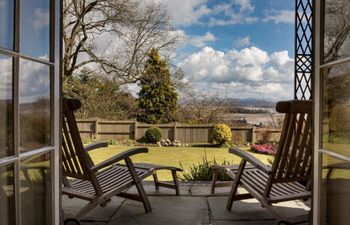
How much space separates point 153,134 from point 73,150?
7.40 m

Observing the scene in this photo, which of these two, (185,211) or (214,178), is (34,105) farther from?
(214,178)

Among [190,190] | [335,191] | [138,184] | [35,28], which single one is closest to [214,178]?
[190,190]

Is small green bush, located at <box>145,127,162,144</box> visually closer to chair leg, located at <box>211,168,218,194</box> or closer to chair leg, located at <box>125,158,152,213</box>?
chair leg, located at <box>211,168,218,194</box>

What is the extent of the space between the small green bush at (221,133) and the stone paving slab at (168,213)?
20.5 ft

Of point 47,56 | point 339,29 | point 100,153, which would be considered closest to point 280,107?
point 339,29

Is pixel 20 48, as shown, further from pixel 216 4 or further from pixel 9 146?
pixel 216 4

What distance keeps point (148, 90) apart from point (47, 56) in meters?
8.94

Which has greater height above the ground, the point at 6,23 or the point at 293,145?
the point at 6,23

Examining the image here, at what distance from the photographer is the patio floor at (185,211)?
9.83 feet

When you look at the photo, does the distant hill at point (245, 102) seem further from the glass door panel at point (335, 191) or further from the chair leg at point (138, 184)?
the glass door panel at point (335, 191)

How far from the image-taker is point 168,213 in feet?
10.5

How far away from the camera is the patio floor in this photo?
3.00 metres

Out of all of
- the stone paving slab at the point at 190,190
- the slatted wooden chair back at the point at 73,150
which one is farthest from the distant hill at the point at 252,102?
the slatted wooden chair back at the point at 73,150

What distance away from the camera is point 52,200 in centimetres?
174
